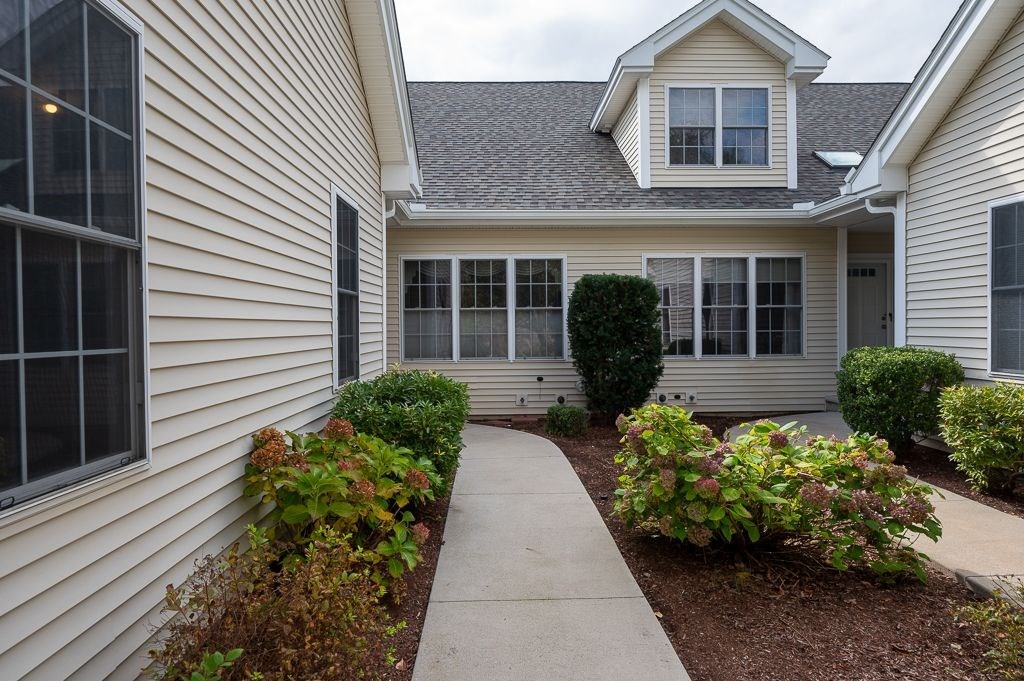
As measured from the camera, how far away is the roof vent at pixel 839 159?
11.5 meters

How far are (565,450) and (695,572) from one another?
3.92 metres

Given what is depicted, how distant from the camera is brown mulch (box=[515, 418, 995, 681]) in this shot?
3.01m

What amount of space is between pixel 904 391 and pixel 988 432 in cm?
121

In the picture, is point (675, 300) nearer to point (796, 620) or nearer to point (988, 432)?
point (988, 432)

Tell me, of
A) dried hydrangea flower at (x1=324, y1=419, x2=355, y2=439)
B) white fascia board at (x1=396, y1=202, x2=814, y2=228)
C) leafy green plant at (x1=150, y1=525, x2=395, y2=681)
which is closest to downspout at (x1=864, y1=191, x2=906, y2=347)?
white fascia board at (x1=396, y1=202, x2=814, y2=228)

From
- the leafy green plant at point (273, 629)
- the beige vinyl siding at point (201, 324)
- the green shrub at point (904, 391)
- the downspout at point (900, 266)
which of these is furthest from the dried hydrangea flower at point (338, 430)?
the downspout at point (900, 266)

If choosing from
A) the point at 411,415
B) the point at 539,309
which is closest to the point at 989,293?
the point at 539,309

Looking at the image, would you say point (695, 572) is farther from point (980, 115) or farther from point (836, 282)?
point (836, 282)

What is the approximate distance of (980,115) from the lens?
22.6 feet

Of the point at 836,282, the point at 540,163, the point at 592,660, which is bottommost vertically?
the point at 592,660

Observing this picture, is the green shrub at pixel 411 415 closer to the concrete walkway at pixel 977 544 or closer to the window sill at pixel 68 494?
the window sill at pixel 68 494

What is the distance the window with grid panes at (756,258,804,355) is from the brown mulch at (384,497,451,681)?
712 centimetres

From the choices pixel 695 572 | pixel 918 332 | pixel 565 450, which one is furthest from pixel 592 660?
pixel 918 332

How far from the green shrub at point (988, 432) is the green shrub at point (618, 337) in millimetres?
3768
